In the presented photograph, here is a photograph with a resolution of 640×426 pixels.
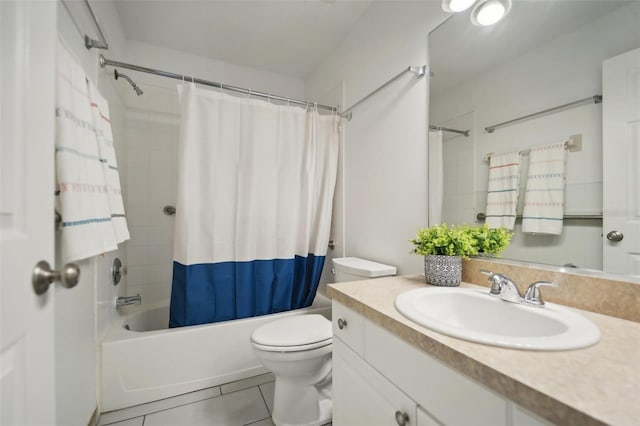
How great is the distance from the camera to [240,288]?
5.58ft

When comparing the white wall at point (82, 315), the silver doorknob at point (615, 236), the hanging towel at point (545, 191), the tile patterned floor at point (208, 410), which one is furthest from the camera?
the tile patterned floor at point (208, 410)

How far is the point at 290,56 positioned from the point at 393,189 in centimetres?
164

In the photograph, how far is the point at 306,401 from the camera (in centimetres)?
125

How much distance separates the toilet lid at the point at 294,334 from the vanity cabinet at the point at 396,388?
0.28 metres

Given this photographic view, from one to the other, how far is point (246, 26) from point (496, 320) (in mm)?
2364

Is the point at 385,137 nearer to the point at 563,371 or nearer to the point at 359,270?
the point at 359,270

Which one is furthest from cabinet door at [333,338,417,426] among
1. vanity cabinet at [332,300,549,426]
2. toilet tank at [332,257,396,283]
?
toilet tank at [332,257,396,283]

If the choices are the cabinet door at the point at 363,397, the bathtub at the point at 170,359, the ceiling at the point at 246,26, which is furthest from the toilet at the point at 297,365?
the ceiling at the point at 246,26

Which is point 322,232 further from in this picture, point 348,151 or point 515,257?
point 515,257

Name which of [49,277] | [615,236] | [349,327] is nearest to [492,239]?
[615,236]

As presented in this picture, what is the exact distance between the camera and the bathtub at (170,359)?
52.7 inches

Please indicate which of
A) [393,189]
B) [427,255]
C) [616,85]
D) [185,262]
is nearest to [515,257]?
[427,255]

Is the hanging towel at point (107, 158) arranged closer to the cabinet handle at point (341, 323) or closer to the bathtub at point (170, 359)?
the bathtub at point (170, 359)

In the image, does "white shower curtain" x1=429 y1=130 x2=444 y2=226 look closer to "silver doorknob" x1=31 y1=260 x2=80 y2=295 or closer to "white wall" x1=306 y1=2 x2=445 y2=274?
"white wall" x1=306 y1=2 x2=445 y2=274
